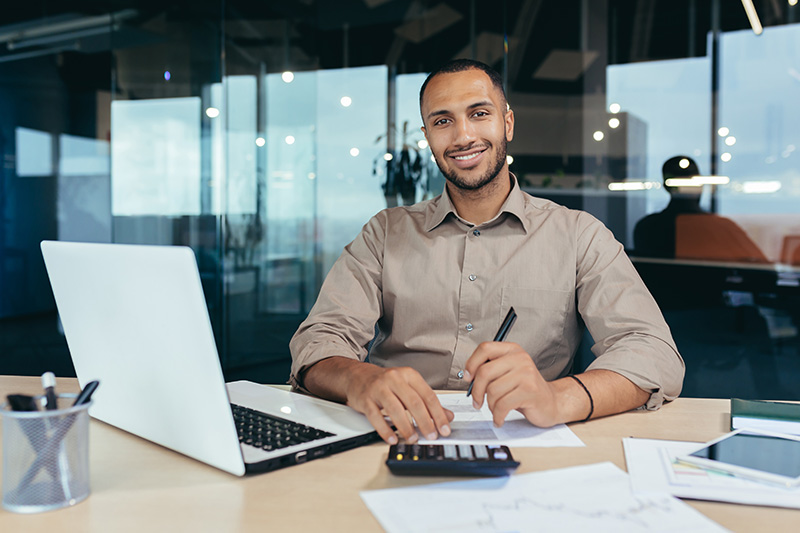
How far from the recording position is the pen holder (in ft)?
2.33

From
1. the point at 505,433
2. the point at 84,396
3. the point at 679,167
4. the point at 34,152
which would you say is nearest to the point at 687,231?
the point at 679,167

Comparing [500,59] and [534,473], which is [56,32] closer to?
[500,59]

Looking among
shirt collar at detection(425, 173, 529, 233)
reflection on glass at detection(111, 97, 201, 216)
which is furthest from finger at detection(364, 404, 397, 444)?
reflection on glass at detection(111, 97, 201, 216)

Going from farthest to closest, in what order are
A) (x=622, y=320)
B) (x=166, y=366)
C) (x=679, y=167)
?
(x=679, y=167) → (x=622, y=320) → (x=166, y=366)

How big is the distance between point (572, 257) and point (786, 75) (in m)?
2.66

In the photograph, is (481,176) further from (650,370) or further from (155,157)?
(155,157)

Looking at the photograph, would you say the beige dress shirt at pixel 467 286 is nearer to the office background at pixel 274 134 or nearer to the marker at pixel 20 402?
the marker at pixel 20 402

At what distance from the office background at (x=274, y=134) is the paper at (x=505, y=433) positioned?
2.80 m

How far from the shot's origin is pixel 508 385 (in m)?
0.99

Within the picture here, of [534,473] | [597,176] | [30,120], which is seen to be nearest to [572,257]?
[534,473]

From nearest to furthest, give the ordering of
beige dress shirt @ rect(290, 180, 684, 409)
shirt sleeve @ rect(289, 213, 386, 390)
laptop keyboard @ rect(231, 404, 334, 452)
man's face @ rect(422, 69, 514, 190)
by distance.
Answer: laptop keyboard @ rect(231, 404, 334, 452) → shirt sleeve @ rect(289, 213, 386, 390) → beige dress shirt @ rect(290, 180, 684, 409) → man's face @ rect(422, 69, 514, 190)

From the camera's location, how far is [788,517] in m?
0.72

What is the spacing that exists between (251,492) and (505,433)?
0.42 meters

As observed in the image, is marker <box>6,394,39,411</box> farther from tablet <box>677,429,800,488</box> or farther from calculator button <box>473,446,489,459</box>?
tablet <box>677,429,800,488</box>
